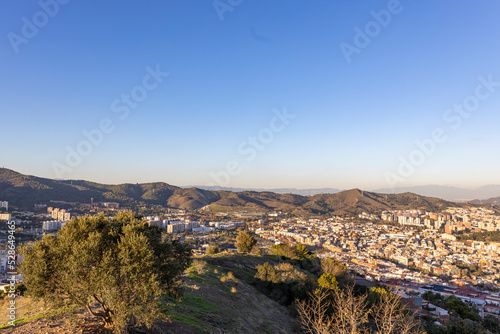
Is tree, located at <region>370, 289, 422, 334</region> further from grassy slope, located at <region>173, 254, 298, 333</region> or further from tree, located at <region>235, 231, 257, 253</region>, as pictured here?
tree, located at <region>235, 231, 257, 253</region>

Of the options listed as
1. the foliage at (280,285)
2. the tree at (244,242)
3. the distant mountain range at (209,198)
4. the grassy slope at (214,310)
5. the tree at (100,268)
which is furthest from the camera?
the distant mountain range at (209,198)

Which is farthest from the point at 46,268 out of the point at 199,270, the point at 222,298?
the point at 199,270

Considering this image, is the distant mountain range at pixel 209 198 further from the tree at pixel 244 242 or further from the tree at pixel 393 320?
the tree at pixel 393 320

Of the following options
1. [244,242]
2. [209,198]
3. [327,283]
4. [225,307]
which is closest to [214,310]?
[225,307]

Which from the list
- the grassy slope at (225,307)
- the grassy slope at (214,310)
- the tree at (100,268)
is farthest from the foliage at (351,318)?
the tree at (100,268)

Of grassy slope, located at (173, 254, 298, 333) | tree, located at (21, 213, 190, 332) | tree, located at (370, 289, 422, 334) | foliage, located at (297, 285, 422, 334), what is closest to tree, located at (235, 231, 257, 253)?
grassy slope, located at (173, 254, 298, 333)

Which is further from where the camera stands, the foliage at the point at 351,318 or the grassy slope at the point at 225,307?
the grassy slope at the point at 225,307
